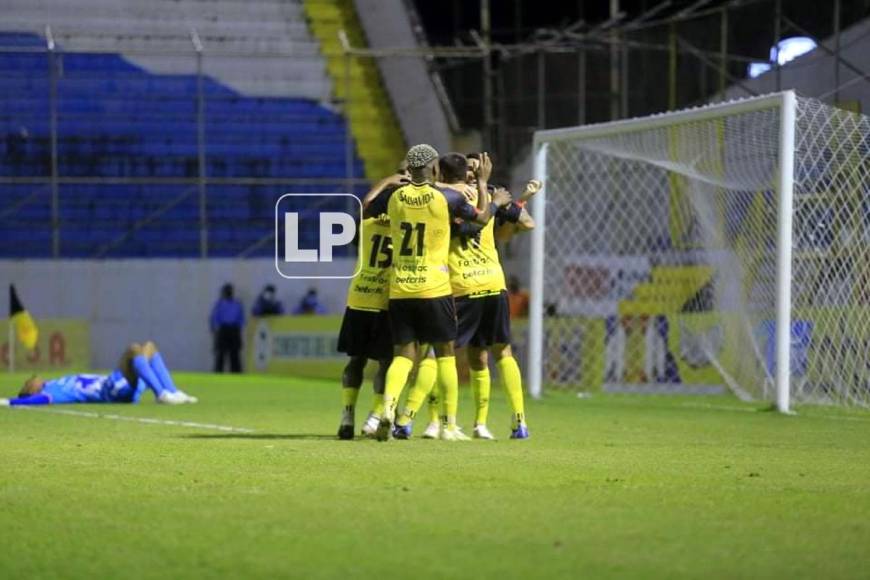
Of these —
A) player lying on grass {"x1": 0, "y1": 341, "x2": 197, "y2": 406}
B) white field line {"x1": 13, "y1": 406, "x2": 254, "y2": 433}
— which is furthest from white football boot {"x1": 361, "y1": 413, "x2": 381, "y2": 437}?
player lying on grass {"x1": 0, "y1": 341, "x2": 197, "y2": 406}

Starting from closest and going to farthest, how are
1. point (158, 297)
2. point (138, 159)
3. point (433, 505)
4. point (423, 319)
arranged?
1. point (433, 505)
2. point (423, 319)
3. point (158, 297)
4. point (138, 159)

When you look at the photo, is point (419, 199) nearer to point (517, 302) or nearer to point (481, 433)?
point (481, 433)

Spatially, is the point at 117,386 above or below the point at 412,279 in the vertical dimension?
below

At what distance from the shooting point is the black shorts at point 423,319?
1077 cm

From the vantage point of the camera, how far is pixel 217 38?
30.5m

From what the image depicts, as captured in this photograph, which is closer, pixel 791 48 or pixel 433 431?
pixel 433 431

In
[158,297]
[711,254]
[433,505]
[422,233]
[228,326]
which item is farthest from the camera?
[158,297]

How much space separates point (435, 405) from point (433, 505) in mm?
4556

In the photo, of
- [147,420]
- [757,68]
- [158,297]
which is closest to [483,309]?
[147,420]

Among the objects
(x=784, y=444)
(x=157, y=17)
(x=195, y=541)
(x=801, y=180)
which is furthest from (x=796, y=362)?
(x=157, y=17)

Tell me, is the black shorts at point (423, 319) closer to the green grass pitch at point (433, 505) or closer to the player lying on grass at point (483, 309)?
the player lying on grass at point (483, 309)

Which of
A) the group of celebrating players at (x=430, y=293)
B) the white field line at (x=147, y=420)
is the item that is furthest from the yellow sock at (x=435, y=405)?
the white field line at (x=147, y=420)

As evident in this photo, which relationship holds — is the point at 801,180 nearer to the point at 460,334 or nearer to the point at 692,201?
the point at 692,201

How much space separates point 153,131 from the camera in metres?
29.5
